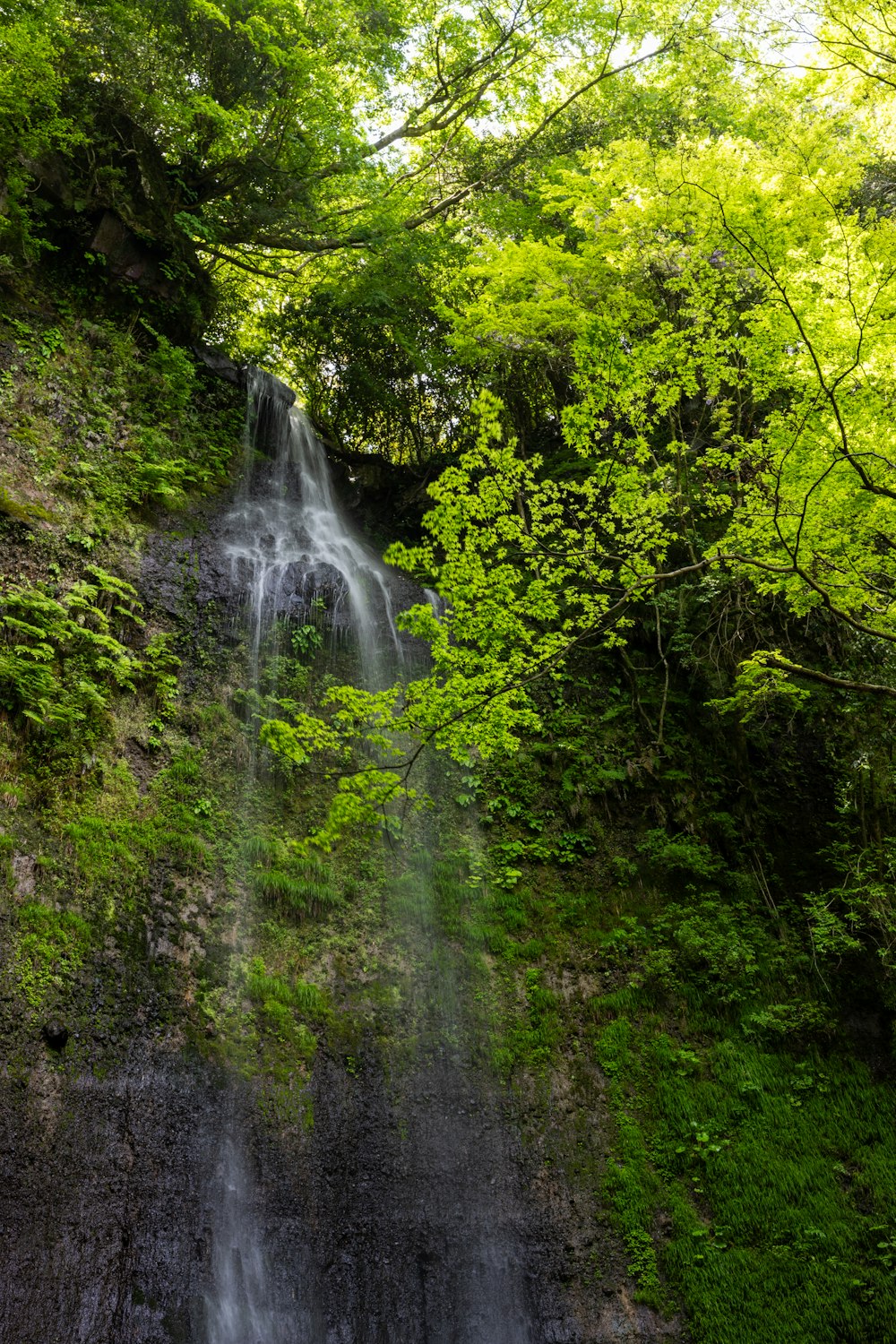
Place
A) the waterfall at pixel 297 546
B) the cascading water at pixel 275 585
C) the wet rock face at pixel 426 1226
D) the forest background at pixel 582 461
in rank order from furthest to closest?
the waterfall at pixel 297 546
the forest background at pixel 582 461
the wet rock face at pixel 426 1226
the cascading water at pixel 275 585

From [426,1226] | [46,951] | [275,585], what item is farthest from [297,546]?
[426,1226]

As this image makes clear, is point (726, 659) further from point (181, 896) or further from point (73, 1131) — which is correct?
point (73, 1131)

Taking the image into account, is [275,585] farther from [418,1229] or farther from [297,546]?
[418,1229]

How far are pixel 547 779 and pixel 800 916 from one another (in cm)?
352

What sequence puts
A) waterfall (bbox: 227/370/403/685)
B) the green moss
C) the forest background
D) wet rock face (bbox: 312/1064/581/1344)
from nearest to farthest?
the green moss < wet rock face (bbox: 312/1064/581/1344) < the forest background < waterfall (bbox: 227/370/403/685)

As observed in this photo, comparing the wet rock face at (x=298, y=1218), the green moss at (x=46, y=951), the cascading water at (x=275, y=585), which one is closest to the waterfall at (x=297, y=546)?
the cascading water at (x=275, y=585)

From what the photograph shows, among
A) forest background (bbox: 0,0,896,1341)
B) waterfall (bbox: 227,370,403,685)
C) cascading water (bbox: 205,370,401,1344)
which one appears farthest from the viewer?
waterfall (bbox: 227,370,403,685)

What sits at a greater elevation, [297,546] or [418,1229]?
[297,546]

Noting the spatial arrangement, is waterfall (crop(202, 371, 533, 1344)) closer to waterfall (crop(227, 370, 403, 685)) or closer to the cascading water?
the cascading water

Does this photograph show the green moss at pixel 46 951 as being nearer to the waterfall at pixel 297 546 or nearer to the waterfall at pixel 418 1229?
the waterfall at pixel 418 1229

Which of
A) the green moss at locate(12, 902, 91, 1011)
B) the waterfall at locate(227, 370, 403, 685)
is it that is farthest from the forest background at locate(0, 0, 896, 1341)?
the green moss at locate(12, 902, 91, 1011)

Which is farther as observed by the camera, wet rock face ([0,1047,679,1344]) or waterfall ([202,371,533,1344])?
waterfall ([202,371,533,1344])

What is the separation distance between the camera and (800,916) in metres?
9.27

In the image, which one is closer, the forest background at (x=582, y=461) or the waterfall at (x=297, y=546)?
the forest background at (x=582, y=461)
